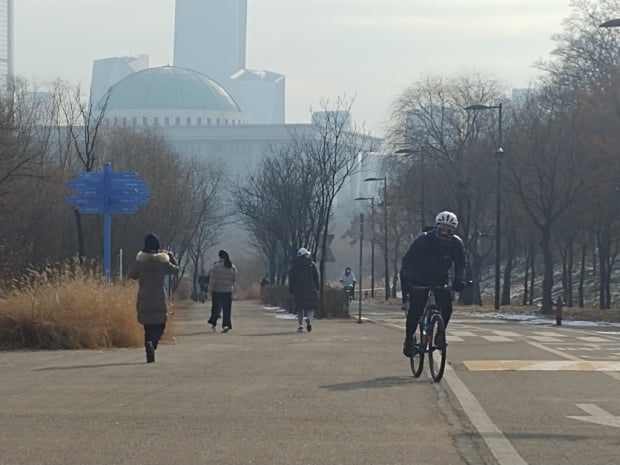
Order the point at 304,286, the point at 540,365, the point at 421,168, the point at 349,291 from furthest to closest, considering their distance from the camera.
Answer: the point at 421,168 → the point at 349,291 → the point at 304,286 → the point at 540,365

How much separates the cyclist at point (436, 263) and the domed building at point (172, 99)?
14049 cm

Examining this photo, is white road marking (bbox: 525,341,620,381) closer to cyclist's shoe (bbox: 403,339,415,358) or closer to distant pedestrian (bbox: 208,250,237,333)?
cyclist's shoe (bbox: 403,339,415,358)

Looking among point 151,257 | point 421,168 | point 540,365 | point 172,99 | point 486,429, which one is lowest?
point 486,429

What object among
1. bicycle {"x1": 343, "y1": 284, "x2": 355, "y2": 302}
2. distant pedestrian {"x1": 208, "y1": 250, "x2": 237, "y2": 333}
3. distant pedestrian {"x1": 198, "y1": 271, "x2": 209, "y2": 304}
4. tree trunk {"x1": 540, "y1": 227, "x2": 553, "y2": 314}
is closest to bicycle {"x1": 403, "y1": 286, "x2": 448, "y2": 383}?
distant pedestrian {"x1": 208, "y1": 250, "x2": 237, "y2": 333}

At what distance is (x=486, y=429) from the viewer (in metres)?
9.16

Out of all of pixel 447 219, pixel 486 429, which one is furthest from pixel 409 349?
pixel 486 429

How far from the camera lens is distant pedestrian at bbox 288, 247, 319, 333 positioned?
25.6 m

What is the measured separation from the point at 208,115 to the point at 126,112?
17.7 meters

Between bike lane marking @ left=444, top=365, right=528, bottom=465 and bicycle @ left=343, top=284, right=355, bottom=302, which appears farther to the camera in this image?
bicycle @ left=343, top=284, right=355, bottom=302

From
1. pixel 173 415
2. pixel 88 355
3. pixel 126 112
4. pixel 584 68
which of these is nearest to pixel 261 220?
pixel 584 68

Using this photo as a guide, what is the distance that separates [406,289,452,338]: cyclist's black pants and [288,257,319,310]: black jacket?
1218cm

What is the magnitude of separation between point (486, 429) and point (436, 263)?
13.5 ft

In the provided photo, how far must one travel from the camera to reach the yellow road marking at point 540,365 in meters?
14.4

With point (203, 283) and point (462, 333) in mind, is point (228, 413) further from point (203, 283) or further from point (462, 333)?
point (203, 283)
